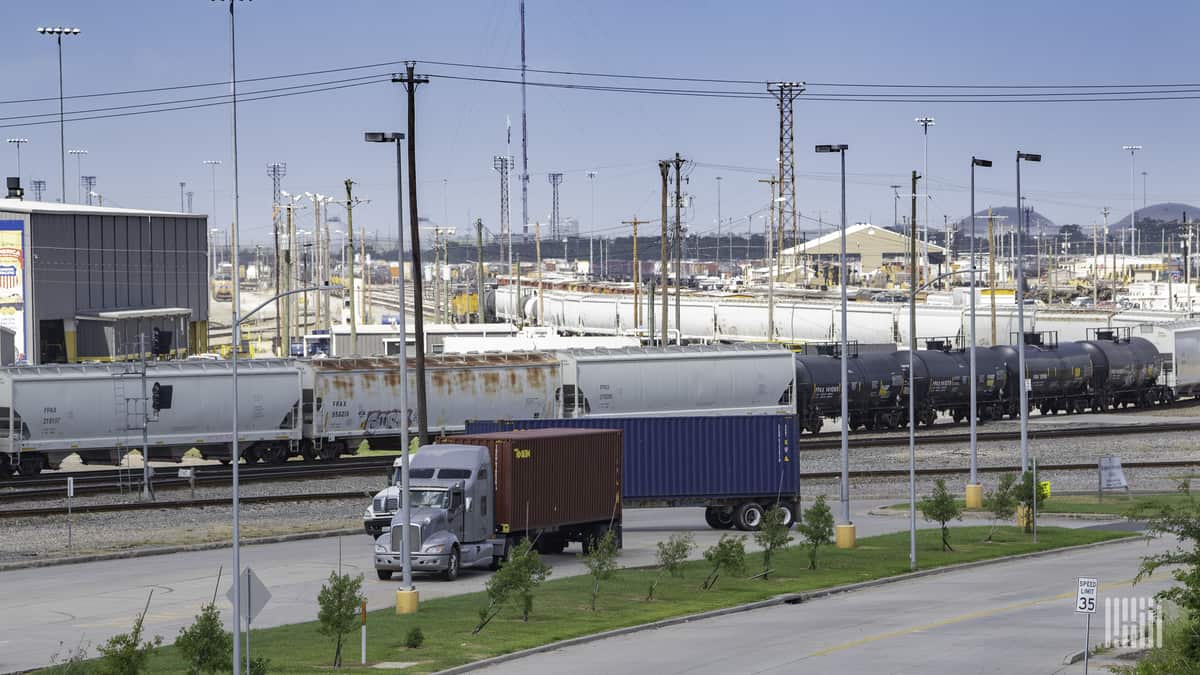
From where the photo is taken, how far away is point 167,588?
31.3 metres

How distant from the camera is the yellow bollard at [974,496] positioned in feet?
148

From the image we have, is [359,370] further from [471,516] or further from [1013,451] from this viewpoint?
[1013,451]

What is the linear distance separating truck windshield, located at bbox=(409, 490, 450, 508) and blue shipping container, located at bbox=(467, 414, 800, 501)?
24.4 ft

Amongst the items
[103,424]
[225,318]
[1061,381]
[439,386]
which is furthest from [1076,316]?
[225,318]

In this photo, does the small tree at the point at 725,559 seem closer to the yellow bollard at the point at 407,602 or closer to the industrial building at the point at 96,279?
the yellow bollard at the point at 407,602

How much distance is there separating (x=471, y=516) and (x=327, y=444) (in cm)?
2136

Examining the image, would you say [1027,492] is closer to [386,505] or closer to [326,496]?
[386,505]

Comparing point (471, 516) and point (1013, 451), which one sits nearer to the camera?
point (471, 516)

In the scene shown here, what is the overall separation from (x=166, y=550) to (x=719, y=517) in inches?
624

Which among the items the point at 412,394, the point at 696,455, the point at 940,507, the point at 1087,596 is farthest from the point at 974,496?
the point at 1087,596

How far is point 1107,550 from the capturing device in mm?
37719

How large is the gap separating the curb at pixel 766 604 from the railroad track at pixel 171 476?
1905 cm

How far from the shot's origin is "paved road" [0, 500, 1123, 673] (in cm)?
2641

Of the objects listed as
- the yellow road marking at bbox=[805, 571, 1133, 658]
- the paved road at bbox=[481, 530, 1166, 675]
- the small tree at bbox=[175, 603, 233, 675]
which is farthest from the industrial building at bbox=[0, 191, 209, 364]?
the small tree at bbox=[175, 603, 233, 675]
